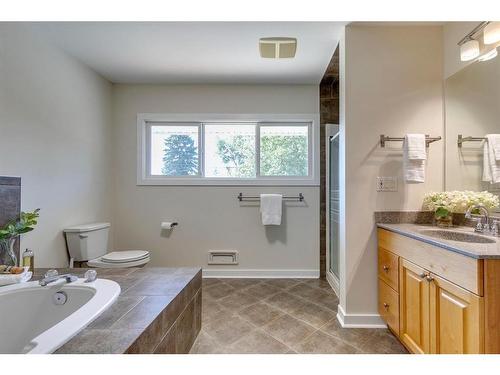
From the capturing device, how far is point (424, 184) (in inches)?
75.5

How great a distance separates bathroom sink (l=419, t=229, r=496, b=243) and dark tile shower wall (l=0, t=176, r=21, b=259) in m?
2.69

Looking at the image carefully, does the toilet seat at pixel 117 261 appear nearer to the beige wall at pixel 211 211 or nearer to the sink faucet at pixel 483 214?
the beige wall at pixel 211 211

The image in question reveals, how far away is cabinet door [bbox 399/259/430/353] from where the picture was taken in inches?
52.5

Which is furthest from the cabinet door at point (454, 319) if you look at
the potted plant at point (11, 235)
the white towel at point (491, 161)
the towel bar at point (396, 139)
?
A: the potted plant at point (11, 235)

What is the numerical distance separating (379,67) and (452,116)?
0.64 m

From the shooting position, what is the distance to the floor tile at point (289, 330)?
1.71 metres

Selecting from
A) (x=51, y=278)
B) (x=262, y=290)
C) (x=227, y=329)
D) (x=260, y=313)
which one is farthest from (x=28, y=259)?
(x=262, y=290)

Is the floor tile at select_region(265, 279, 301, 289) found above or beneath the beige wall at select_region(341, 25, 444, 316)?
beneath

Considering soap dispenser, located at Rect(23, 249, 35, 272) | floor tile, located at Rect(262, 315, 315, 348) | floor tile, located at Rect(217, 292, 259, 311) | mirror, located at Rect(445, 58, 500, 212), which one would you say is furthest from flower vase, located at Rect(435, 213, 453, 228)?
soap dispenser, located at Rect(23, 249, 35, 272)

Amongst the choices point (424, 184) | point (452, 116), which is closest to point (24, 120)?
point (424, 184)

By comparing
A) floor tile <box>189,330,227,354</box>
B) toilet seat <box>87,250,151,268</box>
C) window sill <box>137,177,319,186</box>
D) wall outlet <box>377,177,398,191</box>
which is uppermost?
window sill <box>137,177,319,186</box>

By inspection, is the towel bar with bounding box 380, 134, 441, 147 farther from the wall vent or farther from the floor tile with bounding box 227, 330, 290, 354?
the wall vent

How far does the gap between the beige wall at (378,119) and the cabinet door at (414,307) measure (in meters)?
0.36
